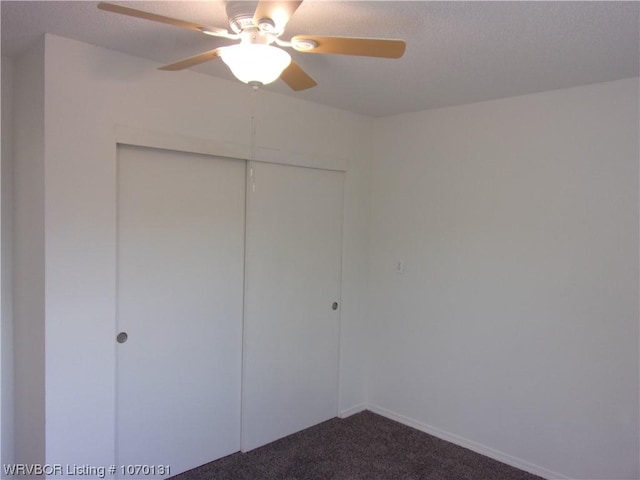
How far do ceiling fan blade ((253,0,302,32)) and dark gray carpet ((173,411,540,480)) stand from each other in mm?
2521

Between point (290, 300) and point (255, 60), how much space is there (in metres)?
2.07

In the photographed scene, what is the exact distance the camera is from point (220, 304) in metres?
3.02

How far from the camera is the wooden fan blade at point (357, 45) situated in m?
1.59

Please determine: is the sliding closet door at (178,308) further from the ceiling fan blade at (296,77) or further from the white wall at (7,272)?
the ceiling fan blade at (296,77)

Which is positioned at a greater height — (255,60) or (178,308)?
(255,60)

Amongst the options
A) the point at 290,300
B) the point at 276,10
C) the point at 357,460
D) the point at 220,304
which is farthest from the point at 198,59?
the point at 357,460

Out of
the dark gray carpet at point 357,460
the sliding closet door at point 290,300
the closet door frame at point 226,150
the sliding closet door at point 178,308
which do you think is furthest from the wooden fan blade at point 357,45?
the dark gray carpet at point 357,460

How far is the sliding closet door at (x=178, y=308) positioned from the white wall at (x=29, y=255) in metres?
0.38

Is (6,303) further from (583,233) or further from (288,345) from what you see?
(583,233)


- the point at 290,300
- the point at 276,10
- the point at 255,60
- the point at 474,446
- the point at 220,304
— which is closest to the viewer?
the point at 276,10

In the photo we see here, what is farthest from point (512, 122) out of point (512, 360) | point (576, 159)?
point (512, 360)

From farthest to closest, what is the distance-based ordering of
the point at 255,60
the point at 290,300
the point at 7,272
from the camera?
the point at 290,300, the point at 7,272, the point at 255,60

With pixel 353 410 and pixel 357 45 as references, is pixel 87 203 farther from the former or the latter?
pixel 353 410

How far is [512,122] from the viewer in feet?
10.0
